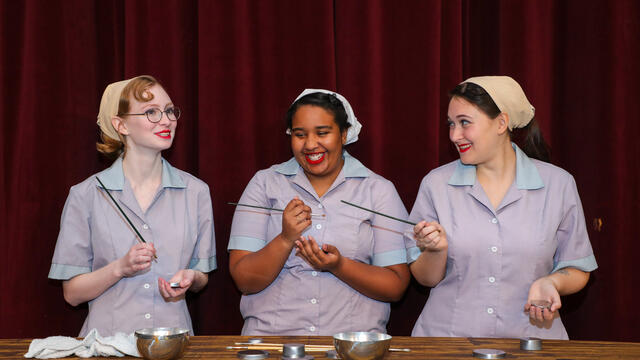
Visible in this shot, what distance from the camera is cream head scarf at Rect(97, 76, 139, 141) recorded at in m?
2.51

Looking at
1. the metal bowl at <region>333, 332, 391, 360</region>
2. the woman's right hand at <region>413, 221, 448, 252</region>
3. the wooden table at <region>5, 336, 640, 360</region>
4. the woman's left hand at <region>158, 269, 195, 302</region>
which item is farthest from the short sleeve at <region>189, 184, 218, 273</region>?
the metal bowl at <region>333, 332, 391, 360</region>

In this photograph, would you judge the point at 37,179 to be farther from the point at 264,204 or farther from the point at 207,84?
the point at 264,204

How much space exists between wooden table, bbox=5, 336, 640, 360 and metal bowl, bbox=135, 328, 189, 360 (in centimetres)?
6

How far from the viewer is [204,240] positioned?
259 cm

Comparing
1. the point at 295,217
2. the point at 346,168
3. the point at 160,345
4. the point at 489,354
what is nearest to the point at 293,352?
the point at 160,345

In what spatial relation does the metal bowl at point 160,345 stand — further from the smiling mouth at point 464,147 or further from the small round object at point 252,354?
the smiling mouth at point 464,147

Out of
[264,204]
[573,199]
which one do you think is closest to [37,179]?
[264,204]

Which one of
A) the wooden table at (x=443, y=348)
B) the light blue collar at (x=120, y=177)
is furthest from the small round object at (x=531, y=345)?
the light blue collar at (x=120, y=177)

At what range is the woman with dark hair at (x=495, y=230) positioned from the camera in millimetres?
2324

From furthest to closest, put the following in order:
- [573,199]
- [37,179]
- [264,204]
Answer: [37,179] → [264,204] → [573,199]

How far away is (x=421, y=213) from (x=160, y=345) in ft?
4.17

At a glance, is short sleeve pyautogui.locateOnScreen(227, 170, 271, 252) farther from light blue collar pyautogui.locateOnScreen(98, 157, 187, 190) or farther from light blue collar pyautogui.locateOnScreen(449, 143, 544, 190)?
light blue collar pyautogui.locateOnScreen(449, 143, 544, 190)

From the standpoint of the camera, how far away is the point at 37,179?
2.77 metres

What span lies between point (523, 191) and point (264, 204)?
3.28ft
